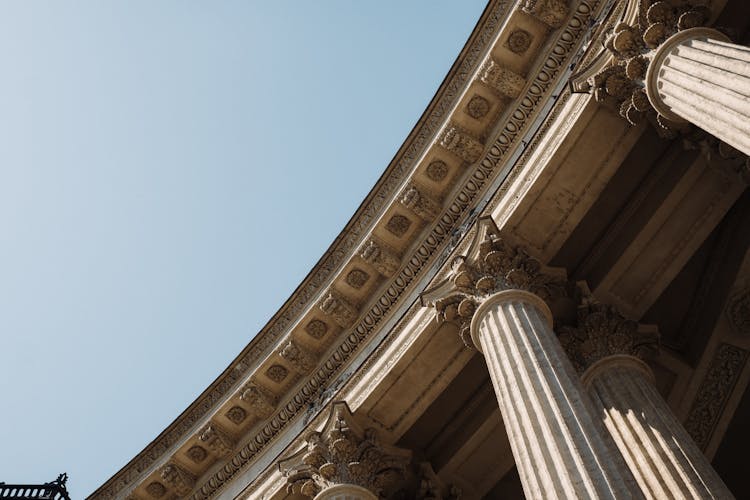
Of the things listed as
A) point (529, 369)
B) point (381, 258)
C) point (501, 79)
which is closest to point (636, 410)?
point (529, 369)

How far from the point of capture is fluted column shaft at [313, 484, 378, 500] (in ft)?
43.7

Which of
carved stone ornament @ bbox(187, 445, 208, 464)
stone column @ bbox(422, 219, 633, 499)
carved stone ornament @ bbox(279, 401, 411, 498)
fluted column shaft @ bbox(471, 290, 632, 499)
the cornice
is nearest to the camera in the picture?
fluted column shaft @ bbox(471, 290, 632, 499)

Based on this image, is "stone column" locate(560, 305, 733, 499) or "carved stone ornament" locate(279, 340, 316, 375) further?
"carved stone ornament" locate(279, 340, 316, 375)

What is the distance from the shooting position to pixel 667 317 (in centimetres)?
1542

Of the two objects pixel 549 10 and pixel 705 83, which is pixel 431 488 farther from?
pixel 549 10

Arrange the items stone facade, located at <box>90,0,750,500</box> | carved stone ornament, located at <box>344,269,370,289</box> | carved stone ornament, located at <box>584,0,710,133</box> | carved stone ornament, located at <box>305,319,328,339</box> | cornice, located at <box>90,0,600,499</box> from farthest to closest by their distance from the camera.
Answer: carved stone ornament, located at <box>305,319,328,339</box>
carved stone ornament, located at <box>344,269,370,289</box>
cornice, located at <box>90,0,600,499</box>
carved stone ornament, located at <box>584,0,710,133</box>
stone facade, located at <box>90,0,750,500</box>

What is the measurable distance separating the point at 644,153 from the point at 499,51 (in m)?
3.82

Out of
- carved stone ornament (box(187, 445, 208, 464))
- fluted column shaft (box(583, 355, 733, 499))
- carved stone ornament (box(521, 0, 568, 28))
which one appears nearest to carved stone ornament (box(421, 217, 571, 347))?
fluted column shaft (box(583, 355, 733, 499))

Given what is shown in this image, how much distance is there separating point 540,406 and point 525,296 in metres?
2.93

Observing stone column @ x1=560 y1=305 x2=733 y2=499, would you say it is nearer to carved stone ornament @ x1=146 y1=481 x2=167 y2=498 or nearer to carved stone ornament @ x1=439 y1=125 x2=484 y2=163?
carved stone ornament @ x1=439 y1=125 x2=484 y2=163

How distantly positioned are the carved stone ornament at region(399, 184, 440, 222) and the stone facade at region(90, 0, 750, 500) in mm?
35

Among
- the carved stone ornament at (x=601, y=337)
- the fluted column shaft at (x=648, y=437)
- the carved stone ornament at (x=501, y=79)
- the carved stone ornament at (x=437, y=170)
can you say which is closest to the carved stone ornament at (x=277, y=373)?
the carved stone ornament at (x=437, y=170)

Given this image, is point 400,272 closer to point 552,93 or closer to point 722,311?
point 552,93

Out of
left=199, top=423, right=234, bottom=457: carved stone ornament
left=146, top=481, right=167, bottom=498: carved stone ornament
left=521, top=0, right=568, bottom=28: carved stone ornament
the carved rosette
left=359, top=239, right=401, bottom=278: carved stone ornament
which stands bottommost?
left=146, top=481, right=167, bottom=498: carved stone ornament
